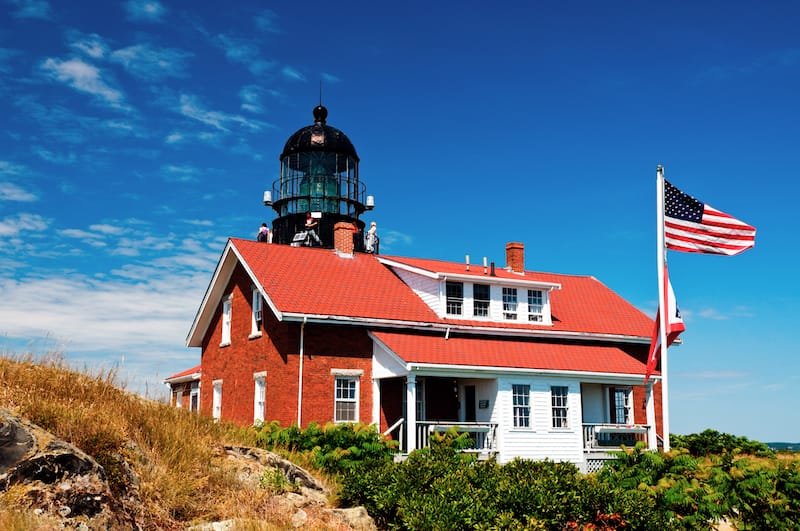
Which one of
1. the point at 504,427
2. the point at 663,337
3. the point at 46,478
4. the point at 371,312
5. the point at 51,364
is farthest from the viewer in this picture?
the point at 371,312

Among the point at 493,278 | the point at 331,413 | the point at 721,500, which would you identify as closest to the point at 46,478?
the point at 721,500

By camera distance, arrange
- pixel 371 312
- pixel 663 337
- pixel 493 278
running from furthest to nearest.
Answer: pixel 493 278 → pixel 371 312 → pixel 663 337

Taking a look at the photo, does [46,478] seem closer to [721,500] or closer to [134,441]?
[134,441]

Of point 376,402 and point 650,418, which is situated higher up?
point 376,402

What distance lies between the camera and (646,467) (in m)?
14.6

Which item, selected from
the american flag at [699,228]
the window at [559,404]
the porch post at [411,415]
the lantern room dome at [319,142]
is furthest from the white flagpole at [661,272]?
the lantern room dome at [319,142]

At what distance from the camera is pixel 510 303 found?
86.8ft

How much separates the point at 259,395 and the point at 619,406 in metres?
12.2

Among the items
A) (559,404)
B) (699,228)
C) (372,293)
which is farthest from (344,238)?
(699,228)

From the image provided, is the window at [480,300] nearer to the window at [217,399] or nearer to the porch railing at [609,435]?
the porch railing at [609,435]

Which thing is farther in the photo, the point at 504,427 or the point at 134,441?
the point at 504,427

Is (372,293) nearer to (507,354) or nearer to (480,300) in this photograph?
(480,300)

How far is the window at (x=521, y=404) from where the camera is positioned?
22.6m

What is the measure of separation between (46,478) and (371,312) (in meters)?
15.6
